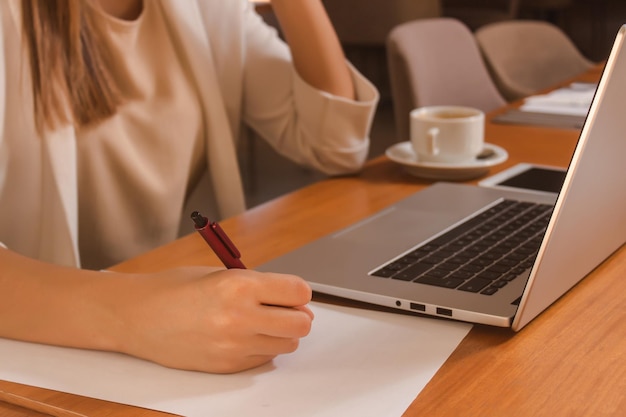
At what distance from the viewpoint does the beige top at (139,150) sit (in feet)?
3.84

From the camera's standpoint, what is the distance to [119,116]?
3.83 ft

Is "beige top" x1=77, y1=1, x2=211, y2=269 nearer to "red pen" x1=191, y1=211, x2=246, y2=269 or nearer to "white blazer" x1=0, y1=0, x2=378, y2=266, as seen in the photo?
"white blazer" x1=0, y1=0, x2=378, y2=266

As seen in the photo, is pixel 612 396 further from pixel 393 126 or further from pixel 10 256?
pixel 393 126

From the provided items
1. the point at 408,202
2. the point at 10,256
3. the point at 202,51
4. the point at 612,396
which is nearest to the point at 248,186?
the point at 202,51

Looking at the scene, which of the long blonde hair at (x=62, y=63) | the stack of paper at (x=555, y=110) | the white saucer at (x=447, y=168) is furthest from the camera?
the stack of paper at (x=555, y=110)

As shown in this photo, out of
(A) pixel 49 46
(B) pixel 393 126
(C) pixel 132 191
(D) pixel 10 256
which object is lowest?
(B) pixel 393 126

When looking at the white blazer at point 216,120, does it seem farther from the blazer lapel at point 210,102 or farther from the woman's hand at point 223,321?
the woman's hand at point 223,321

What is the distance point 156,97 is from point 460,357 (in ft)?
2.36

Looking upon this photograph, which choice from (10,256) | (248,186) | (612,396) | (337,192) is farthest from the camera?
(248,186)

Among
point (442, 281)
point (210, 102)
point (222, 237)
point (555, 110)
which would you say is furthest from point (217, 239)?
point (555, 110)

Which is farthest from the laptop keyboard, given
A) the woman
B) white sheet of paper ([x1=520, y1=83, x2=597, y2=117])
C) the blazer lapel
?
white sheet of paper ([x1=520, y1=83, x2=597, y2=117])

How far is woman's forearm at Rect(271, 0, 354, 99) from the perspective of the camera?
4.08ft

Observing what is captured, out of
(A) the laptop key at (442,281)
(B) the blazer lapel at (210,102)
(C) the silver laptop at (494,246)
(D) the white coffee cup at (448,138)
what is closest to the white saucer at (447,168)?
(D) the white coffee cup at (448,138)

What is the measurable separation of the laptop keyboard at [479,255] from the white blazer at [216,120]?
35 cm
